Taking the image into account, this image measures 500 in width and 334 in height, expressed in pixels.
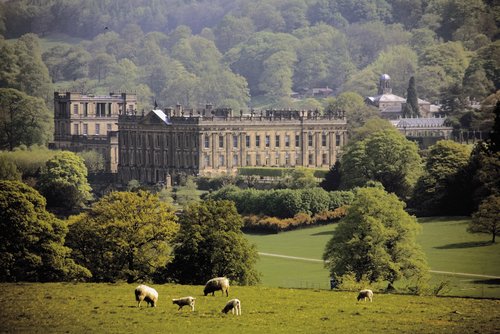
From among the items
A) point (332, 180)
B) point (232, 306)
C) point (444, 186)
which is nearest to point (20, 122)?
point (332, 180)

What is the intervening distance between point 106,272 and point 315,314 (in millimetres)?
16445

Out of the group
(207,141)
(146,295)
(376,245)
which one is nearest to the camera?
(146,295)

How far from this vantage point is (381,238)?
90750 mm

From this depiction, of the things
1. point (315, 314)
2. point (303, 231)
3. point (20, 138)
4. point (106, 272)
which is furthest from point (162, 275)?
point (20, 138)

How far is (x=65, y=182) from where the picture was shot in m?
140

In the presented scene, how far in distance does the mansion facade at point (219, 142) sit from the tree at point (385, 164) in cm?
2630

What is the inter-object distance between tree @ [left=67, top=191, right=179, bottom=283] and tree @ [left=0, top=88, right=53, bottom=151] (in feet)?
316

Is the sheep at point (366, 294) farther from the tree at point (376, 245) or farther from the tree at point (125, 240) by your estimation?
the tree at point (376, 245)

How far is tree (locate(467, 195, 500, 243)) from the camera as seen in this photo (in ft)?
336

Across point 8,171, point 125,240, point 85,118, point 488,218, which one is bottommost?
point 125,240

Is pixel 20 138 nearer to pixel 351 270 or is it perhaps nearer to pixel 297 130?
pixel 297 130

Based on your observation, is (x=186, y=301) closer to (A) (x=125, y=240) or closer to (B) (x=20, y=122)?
(A) (x=125, y=240)

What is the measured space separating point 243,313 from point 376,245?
22513 mm

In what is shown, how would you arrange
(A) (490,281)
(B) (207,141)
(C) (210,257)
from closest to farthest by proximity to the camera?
(C) (210,257) → (A) (490,281) → (B) (207,141)
